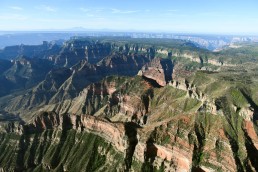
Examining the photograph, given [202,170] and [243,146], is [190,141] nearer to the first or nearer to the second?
[202,170]

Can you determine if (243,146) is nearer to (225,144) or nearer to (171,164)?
(225,144)

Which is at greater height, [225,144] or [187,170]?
[225,144]

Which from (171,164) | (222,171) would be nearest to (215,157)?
(222,171)

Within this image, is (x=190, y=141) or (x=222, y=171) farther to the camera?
(x=190, y=141)

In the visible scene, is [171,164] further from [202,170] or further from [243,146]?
[243,146]

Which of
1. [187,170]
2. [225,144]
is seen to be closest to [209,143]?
[225,144]

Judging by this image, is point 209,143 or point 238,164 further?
point 209,143

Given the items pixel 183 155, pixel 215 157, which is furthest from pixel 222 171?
pixel 183 155

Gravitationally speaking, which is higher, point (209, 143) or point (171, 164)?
point (209, 143)
